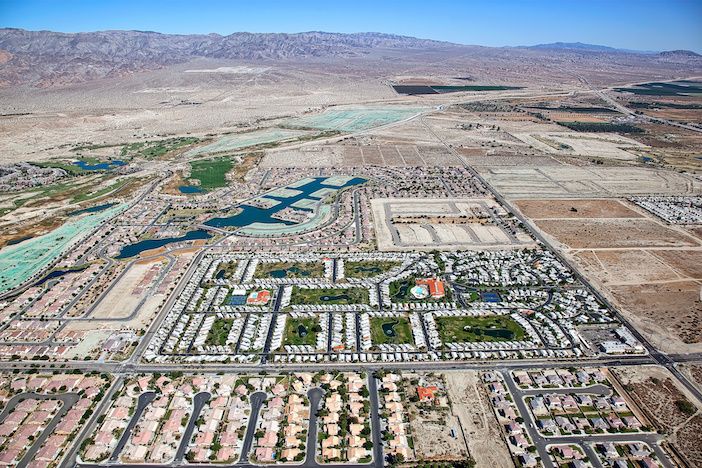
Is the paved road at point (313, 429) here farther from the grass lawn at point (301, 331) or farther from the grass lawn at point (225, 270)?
the grass lawn at point (225, 270)

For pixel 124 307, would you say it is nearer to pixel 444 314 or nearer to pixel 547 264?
pixel 444 314

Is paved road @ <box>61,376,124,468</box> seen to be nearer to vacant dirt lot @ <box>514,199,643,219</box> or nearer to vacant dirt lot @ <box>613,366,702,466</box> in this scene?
vacant dirt lot @ <box>613,366,702,466</box>

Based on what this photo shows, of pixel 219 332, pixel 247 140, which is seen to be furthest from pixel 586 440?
pixel 247 140

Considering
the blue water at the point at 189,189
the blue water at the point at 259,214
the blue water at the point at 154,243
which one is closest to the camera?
the blue water at the point at 154,243

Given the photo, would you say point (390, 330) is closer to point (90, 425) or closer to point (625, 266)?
point (90, 425)

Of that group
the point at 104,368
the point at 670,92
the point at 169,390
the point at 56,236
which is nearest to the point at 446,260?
the point at 169,390

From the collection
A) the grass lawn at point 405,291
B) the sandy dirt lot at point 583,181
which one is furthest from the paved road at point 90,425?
the sandy dirt lot at point 583,181
